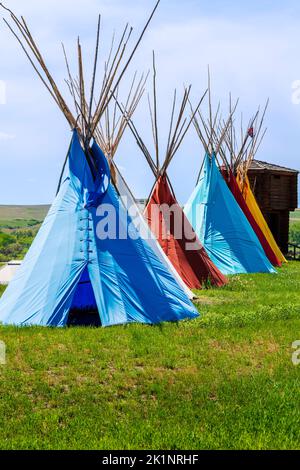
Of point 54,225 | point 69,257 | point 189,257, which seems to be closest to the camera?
point 69,257

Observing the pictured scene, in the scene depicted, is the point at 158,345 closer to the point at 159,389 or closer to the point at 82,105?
the point at 159,389

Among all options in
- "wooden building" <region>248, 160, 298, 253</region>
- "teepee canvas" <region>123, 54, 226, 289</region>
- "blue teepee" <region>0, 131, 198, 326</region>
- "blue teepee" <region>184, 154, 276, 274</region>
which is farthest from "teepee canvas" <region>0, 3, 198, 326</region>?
"wooden building" <region>248, 160, 298, 253</region>

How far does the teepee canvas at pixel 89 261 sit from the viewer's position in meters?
7.86

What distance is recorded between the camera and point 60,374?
231 inches

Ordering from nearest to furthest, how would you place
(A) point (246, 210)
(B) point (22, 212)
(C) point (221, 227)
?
(C) point (221, 227) < (A) point (246, 210) < (B) point (22, 212)

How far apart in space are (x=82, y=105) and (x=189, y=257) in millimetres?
4921

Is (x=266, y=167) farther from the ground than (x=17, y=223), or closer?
farther from the ground

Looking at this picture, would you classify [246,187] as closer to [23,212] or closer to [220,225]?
[220,225]

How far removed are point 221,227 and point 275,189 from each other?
1023 centimetres

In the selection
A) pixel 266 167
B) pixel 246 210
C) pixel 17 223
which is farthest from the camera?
pixel 17 223

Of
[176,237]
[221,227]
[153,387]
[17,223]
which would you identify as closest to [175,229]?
[176,237]

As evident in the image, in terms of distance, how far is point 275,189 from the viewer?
25062 millimetres

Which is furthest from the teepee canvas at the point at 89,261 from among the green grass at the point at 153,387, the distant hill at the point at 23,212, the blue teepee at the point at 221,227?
the distant hill at the point at 23,212
